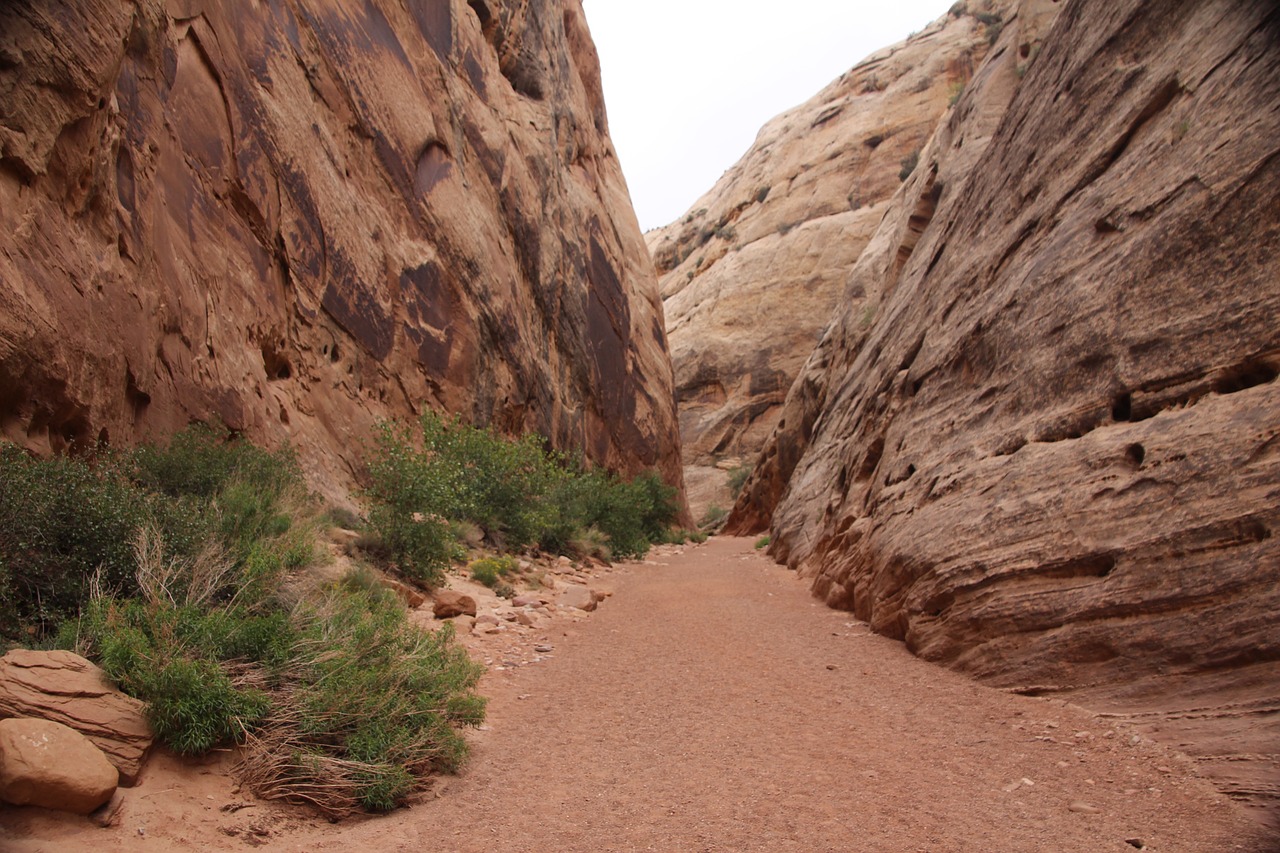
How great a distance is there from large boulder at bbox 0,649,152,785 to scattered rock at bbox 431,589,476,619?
4542 mm

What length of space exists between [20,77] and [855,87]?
152ft

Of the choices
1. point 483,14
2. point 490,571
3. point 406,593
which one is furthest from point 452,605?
point 483,14

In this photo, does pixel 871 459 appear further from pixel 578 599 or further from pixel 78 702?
pixel 78 702

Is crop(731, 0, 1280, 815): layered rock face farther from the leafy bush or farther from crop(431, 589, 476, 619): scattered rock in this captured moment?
crop(431, 589, 476, 619): scattered rock

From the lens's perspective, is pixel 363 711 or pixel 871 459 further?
pixel 871 459

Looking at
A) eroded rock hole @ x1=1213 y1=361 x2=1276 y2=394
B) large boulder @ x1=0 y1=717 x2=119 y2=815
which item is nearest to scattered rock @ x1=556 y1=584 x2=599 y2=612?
large boulder @ x1=0 y1=717 x2=119 y2=815

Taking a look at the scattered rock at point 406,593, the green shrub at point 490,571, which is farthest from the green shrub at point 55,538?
the green shrub at point 490,571

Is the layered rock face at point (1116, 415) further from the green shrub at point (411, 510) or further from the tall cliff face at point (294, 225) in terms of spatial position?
the tall cliff face at point (294, 225)

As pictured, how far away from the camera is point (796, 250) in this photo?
130 feet

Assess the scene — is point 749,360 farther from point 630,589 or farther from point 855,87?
point 630,589

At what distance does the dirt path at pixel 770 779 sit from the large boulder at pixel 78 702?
362 mm

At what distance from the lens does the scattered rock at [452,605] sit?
8.45 m

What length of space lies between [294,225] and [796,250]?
31303mm

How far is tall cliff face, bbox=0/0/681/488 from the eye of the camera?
250 inches
